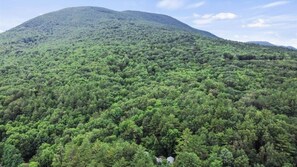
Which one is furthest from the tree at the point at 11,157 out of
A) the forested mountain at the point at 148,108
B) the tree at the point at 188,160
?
the tree at the point at 188,160

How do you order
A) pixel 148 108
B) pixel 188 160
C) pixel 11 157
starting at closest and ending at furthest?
pixel 188 160
pixel 11 157
pixel 148 108

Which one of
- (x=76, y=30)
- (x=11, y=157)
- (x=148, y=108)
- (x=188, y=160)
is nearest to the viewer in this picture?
(x=188, y=160)

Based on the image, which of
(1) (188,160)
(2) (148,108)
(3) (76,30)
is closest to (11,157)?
(2) (148,108)

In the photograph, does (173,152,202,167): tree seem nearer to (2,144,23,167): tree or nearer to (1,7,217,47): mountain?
(2,144,23,167): tree

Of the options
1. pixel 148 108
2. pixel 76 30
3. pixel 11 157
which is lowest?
pixel 11 157

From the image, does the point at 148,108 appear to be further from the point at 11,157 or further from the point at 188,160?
the point at 11,157

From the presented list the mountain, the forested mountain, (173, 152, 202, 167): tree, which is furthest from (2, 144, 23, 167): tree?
the mountain

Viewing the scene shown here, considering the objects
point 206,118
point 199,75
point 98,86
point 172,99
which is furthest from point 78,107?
point 199,75

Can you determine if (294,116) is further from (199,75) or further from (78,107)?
(78,107)
